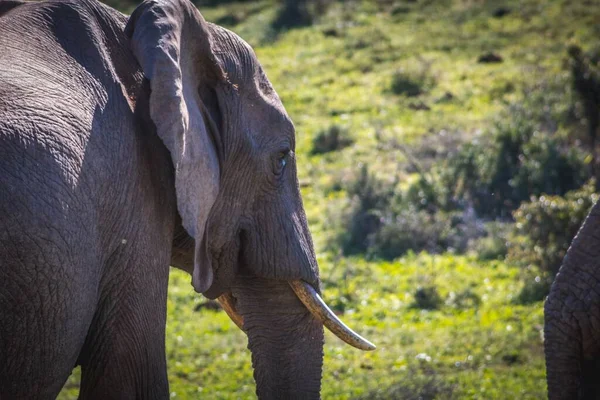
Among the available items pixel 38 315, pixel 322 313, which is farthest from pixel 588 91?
pixel 38 315

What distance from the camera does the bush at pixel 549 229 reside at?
9.55 meters

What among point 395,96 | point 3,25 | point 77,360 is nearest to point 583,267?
point 77,360

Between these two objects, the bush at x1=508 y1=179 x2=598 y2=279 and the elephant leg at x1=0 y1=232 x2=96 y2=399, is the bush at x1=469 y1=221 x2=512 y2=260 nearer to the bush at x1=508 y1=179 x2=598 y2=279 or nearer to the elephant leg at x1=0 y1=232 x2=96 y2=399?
the bush at x1=508 y1=179 x2=598 y2=279

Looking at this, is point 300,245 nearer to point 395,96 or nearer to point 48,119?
point 48,119

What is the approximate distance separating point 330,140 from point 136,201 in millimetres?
10567

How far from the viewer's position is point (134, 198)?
3.77m

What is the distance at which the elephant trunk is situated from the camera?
4.41m

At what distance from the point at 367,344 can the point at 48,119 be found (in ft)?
5.71

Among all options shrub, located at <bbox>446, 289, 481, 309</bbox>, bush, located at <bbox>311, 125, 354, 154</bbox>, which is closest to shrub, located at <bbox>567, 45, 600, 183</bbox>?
bush, located at <bbox>311, 125, 354, 154</bbox>

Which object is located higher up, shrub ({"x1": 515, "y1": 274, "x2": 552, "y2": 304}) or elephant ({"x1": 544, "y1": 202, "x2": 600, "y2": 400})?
shrub ({"x1": 515, "y1": 274, "x2": 552, "y2": 304})

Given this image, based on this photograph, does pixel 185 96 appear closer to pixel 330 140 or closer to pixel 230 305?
pixel 230 305

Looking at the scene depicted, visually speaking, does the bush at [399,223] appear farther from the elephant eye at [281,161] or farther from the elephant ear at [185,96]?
the elephant ear at [185,96]

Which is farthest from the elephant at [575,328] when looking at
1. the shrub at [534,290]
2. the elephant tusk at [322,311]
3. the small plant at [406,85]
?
the small plant at [406,85]

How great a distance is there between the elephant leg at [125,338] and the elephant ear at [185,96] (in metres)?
0.25
